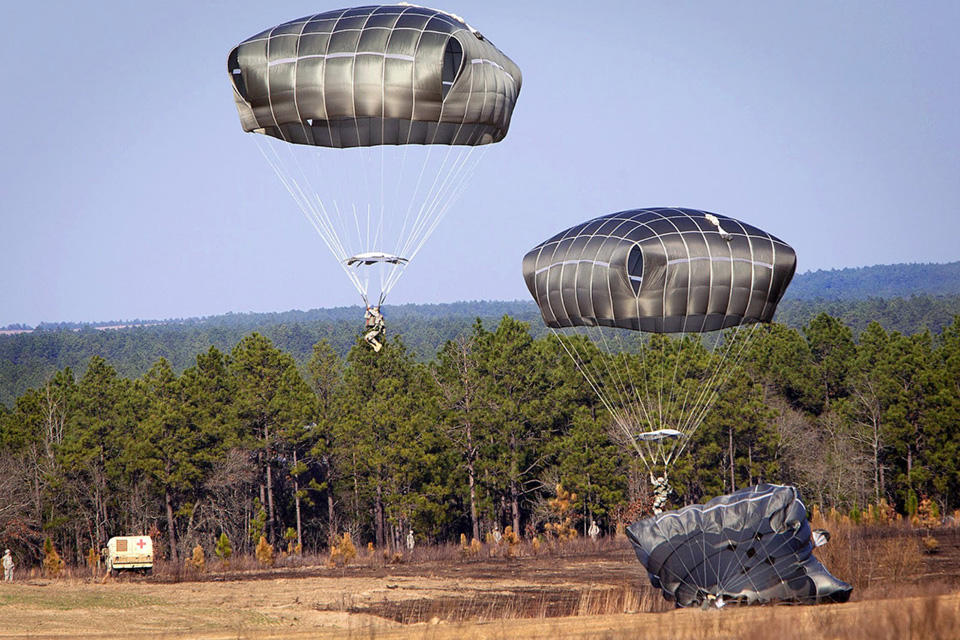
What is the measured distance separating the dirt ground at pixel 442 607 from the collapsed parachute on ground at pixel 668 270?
6.17 meters

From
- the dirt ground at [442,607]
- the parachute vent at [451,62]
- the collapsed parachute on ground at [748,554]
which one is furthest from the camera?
the parachute vent at [451,62]

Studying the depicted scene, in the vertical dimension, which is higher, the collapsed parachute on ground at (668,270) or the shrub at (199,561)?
the collapsed parachute on ground at (668,270)

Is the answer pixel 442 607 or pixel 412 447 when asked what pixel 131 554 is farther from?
pixel 412 447

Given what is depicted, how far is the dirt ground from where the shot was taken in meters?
13.6

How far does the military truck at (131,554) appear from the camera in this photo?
32.7 metres

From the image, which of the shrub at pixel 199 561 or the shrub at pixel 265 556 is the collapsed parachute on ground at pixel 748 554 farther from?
the shrub at pixel 265 556

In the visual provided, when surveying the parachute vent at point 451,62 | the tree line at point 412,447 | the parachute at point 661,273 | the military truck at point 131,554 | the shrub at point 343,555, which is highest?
the parachute vent at point 451,62

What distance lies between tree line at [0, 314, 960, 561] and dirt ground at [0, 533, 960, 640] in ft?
38.4

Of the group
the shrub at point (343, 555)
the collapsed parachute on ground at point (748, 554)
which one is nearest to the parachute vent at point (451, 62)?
the collapsed parachute on ground at point (748, 554)

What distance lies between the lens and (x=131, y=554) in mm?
32781

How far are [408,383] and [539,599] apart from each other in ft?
94.3

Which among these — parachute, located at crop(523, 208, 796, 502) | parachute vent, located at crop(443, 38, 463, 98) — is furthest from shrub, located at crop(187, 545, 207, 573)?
parachute vent, located at crop(443, 38, 463, 98)

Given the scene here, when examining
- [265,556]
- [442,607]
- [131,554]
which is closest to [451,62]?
[442,607]

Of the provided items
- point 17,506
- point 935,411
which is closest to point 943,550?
point 935,411
